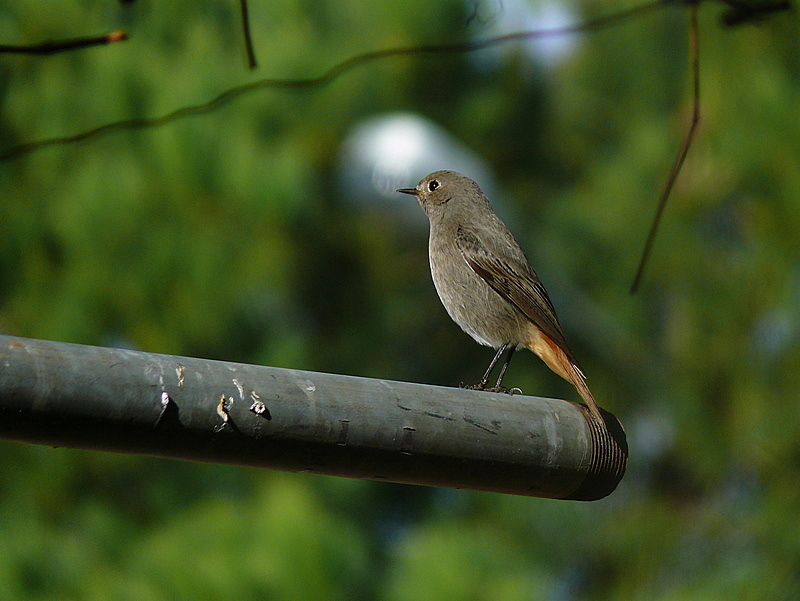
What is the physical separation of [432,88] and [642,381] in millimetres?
2204

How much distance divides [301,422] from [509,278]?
84.0 inches

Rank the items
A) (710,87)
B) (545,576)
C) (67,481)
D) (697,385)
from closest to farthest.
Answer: (545,576), (67,481), (697,385), (710,87)

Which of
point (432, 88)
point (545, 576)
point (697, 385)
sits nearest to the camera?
point (545, 576)

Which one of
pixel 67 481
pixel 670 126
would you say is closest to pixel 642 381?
pixel 670 126

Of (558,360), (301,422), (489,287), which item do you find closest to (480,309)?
(489,287)

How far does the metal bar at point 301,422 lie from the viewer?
98 cm

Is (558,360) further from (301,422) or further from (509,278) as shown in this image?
(301,422)

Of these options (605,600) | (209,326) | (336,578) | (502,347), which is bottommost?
(605,600)

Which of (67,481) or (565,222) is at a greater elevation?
(565,222)

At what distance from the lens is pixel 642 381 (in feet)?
16.6

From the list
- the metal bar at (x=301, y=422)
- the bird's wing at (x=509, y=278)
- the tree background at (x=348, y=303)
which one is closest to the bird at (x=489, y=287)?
the bird's wing at (x=509, y=278)

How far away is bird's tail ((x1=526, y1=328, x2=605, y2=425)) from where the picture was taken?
8.53 feet

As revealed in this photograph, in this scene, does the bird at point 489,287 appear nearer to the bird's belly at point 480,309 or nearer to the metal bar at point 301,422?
the bird's belly at point 480,309

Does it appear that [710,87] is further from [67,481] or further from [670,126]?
[67,481]
